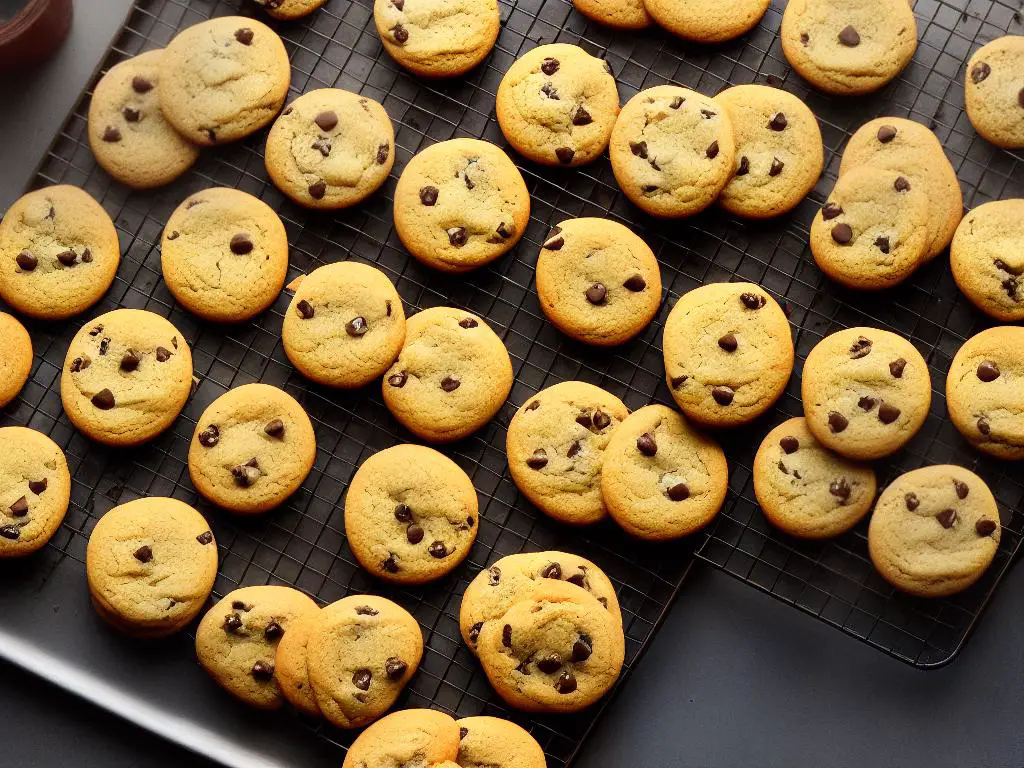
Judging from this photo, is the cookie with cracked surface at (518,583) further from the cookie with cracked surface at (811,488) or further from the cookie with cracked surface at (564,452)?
the cookie with cracked surface at (811,488)

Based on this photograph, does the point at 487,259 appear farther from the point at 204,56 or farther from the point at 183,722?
the point at 183,722

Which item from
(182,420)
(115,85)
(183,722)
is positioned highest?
(115,85)

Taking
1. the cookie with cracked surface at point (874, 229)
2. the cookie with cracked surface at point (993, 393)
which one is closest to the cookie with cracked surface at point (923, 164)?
the cookie with cracked surface at point (874, 229)

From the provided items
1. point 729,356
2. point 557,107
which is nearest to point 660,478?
point 729,356

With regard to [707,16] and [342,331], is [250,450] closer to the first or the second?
[342,331]

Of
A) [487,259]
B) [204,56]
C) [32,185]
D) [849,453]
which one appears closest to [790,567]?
[849,453]

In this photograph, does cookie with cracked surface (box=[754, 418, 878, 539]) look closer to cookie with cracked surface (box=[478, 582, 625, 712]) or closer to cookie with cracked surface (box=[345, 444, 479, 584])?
cookie with cracked surface (box=[478, 582, 625, 712])

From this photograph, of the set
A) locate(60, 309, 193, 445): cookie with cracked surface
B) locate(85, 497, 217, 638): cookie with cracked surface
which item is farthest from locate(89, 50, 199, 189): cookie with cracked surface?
locate(85, 497, 217, 638): cookie with cracked surface
